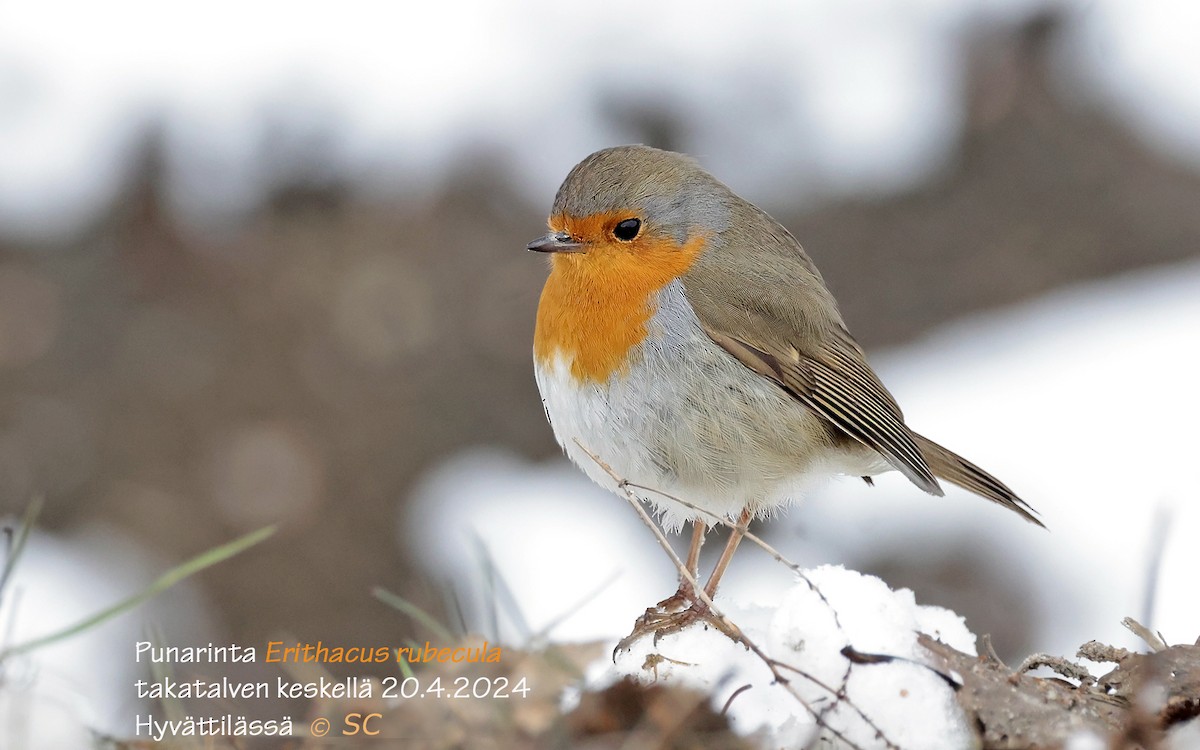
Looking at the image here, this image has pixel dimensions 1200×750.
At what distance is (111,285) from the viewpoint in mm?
6324

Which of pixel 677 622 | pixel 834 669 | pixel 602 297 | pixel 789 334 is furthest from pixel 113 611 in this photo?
pixel 789 334

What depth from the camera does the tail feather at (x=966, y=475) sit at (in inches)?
136

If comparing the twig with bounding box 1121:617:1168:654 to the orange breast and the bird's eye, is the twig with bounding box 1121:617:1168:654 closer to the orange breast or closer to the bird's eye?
the orange breast

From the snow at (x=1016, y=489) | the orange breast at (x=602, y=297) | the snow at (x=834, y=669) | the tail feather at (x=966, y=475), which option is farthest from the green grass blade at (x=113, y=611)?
the tail feather at (x=966, y=475)

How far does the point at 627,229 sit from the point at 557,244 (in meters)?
0.21

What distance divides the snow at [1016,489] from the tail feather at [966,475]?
1.13 feet

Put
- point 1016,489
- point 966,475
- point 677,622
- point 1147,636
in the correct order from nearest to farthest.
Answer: point 1147,636
point 677,622
point 966,475
point 1016,489

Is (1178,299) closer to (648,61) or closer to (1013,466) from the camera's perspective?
(1013,466)

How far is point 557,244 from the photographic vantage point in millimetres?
3275

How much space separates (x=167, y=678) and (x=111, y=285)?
4725 millimetres

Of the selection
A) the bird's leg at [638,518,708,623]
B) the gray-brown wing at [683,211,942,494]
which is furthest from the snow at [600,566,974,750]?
the gray-brown wing at [683,211,942,494]

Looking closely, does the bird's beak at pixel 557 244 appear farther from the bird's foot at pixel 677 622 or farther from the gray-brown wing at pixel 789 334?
the bird's foot at pixel 677 622

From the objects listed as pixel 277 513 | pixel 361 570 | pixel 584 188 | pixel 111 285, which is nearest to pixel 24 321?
pixel 111 285

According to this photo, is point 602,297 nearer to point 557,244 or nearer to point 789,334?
point 557,244
